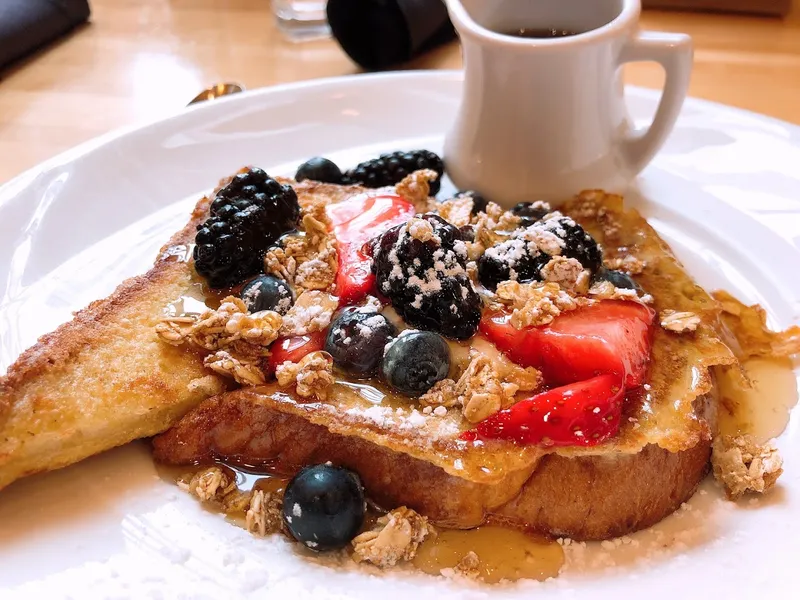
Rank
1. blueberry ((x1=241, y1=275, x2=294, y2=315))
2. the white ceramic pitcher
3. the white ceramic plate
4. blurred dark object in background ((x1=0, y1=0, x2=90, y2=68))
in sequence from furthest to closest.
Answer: blurred dark object in background ((x1=0, y1=0, x2=90, y2=68)) → the white ceramic pitcher → blueberry ((x1=241, y1=275, x2=294, y2=315)) → the white ceramic plate

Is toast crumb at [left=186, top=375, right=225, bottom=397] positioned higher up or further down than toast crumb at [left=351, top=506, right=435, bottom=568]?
higher up

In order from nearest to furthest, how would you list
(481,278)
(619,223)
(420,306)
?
(420,306)
(481,278)
(619,223)

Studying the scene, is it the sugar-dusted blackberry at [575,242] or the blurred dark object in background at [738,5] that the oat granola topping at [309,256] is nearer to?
the sugar-dusted blackberry at [575,242]

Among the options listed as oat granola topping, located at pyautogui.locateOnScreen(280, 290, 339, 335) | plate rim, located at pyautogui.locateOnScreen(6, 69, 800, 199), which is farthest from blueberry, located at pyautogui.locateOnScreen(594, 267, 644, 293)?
plate rim, located at pyautogui.locateOnScreen(6, 69, 800, 199)

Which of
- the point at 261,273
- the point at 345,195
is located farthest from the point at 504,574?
the point at 345,195

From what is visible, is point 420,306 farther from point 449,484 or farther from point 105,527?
point 105,527

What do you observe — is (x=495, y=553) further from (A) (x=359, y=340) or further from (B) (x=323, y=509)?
(A) (x=359, y=340)

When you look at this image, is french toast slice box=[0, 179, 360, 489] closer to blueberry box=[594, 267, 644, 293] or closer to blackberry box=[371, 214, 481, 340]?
blackberry box=[371, 214, 481, 340]
